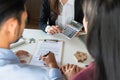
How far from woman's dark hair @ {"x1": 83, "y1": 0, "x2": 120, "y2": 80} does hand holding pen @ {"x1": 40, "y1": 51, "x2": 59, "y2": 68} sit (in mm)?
442

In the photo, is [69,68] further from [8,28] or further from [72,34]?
[8,28]

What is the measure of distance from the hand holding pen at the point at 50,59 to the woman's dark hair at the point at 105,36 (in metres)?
0.44

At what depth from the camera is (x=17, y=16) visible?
3.00 ft

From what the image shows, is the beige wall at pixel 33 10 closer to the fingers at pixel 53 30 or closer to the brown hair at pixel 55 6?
the brown hair at pixel 55 6

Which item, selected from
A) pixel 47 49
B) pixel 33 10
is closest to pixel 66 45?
pixel 47 49

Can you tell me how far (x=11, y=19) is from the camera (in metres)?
0.90

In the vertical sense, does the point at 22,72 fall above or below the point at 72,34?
below

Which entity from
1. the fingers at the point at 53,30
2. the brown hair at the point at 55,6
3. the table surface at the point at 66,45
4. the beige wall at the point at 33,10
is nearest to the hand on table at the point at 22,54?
the table surface at the point at 66,45

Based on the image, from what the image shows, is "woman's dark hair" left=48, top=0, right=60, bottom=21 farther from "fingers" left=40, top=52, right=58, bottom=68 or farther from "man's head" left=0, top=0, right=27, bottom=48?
"man's head" left=0, top=0, right=27, bottom=48

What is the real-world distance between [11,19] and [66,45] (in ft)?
2.07

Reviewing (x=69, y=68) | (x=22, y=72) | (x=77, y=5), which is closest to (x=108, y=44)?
(x=22, y=72)

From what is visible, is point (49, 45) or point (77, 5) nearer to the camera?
point (49, 45)

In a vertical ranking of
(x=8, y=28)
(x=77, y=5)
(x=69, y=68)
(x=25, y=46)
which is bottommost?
(x=69, y=68)

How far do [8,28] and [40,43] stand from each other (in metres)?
0.57
